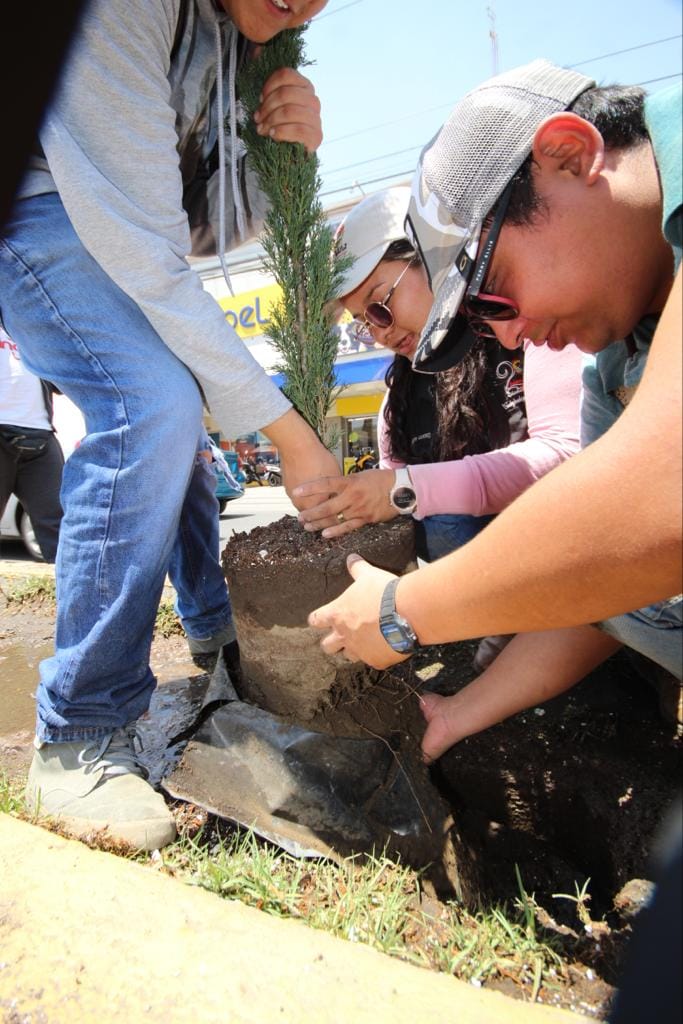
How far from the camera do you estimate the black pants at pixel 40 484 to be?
3631 millimetres

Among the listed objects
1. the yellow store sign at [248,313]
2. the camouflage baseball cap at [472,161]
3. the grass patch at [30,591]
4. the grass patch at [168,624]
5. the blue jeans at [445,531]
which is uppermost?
the yellow store sign at [248,313]

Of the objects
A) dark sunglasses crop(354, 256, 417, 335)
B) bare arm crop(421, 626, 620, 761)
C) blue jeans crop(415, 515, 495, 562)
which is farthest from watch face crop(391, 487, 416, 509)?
dark sunglasses crop(354, 256, 417, 335)

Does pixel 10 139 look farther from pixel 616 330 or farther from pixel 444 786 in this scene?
pixel 444 786

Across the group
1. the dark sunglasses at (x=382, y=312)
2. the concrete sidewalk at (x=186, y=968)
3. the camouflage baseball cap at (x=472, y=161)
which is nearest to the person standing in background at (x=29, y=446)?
the dark sunglasses at (x=382, y=312)

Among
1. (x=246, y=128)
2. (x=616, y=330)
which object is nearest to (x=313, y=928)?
(x=616, y=330)

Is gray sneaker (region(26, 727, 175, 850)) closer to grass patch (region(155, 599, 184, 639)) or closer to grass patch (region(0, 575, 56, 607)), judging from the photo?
grass patch (region(155, 599, 184, 639))

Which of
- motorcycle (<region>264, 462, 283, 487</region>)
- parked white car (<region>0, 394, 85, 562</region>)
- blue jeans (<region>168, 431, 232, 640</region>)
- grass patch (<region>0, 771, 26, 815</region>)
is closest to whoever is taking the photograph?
grass patch (<region>0, 771, 26, 815</region>)

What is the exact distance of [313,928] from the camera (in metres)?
1.15

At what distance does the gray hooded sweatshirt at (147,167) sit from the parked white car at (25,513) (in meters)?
4.57

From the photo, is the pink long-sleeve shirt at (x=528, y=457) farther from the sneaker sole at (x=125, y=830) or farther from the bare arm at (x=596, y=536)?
the sneaker sole at (x=125, y=830)

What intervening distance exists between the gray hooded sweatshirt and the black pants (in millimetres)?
2413

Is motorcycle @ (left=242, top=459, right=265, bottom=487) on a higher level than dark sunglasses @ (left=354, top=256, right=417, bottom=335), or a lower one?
lower

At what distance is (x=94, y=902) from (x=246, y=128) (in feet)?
6.62

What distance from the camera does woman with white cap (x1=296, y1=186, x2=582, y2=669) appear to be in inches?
74.8
